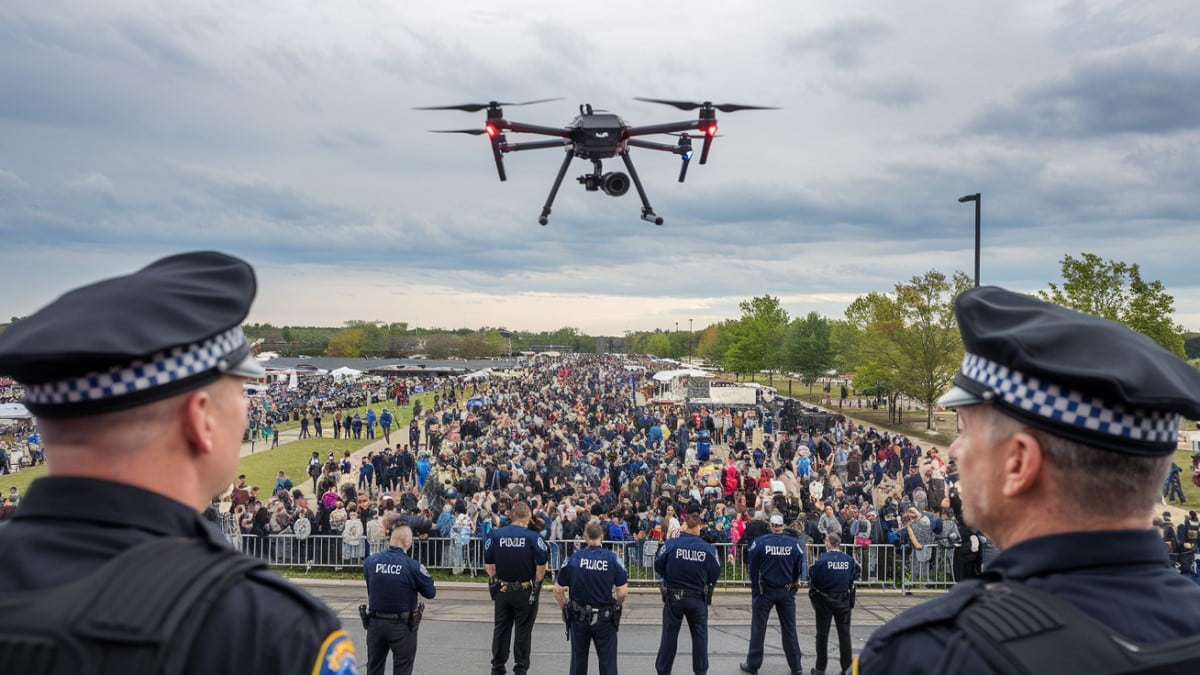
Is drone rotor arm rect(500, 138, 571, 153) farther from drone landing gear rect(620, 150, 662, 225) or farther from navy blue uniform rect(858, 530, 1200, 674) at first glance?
navy blue uniform rect(858, 530, 1200, 674)

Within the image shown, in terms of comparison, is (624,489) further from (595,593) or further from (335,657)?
(335,657)

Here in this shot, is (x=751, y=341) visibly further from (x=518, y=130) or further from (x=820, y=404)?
(x=518, y=130)

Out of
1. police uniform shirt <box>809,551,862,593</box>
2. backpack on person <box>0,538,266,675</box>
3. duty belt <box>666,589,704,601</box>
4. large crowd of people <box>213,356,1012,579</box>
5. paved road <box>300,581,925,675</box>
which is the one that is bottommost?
paved road <box>300,581,925,675</box>

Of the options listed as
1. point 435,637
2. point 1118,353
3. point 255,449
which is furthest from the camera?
point 255,449

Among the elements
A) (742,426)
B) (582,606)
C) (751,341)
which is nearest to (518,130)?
(582,606)

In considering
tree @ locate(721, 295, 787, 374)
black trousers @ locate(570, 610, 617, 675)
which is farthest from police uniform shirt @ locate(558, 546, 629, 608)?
tree @ locate(721, 295, 787, 374)
